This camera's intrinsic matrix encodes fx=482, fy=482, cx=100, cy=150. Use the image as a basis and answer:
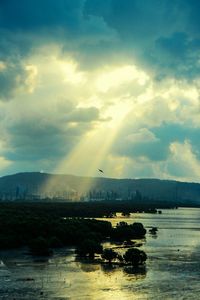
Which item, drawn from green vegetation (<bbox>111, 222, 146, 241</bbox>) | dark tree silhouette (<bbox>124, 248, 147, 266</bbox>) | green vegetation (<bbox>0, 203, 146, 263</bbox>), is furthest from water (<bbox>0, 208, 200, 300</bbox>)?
green vegetation (<bbox>111, 222, 146, 241</bbox>)

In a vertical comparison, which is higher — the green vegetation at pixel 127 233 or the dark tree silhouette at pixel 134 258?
the green vegetation at pixel 127 233

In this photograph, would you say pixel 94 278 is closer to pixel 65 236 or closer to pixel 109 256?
pixel 109 256

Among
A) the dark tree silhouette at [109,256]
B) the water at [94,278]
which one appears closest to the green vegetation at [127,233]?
the water at [94,278]

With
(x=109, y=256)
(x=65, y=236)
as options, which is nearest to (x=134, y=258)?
(x=109, y=256)

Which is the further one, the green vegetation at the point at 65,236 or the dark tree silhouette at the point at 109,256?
the green vegetation at the point at 65,236

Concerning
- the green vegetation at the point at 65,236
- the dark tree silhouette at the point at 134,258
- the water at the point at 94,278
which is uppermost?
the green vegetation at the point at 65,236

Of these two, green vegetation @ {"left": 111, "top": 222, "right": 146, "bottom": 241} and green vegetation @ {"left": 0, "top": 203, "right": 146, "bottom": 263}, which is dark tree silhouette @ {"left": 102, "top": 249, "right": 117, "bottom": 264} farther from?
green vegetation @ {"left": 111, "top": 222, "right": 146, "bottom": 241}

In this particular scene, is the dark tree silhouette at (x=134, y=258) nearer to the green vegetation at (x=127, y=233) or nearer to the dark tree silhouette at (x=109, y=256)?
the dark tree silhouette at (x=109, y=256)

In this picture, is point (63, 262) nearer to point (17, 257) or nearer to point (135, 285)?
point (17, 257)
